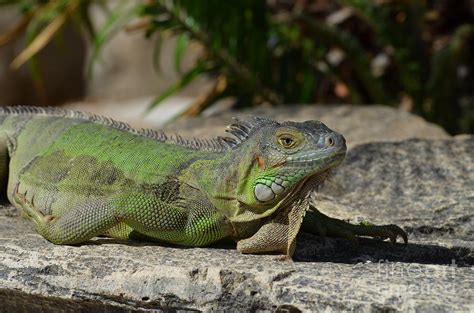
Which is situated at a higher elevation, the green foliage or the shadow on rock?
the green foliage

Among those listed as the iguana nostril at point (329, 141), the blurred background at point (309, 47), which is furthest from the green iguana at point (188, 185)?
the blurred background at point (309, 47)

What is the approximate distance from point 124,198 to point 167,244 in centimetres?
29

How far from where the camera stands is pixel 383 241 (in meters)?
4.03

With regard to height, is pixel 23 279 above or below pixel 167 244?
below

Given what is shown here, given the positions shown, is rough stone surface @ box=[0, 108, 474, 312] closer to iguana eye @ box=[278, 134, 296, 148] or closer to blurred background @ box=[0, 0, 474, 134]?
iguana eye @ box=[278, 134, 296, 148]

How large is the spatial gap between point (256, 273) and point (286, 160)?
0.48 metres

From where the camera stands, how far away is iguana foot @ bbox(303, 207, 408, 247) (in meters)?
3.90

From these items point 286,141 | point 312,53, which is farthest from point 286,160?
point 312,53

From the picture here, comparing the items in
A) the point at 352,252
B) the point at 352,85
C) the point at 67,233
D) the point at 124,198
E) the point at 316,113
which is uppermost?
the point at 352,85

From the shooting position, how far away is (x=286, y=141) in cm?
350

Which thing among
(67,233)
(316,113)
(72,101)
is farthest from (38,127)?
(72,101)

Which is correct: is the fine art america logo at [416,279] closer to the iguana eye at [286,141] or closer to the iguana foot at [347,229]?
the iguana foot at [347,229]

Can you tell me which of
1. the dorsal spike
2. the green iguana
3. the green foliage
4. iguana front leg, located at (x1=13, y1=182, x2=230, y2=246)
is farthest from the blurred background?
iguana front leg, located at (x1=13, y1=182, x2=230, y2=246)

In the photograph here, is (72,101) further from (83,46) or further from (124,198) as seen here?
(124,198)
